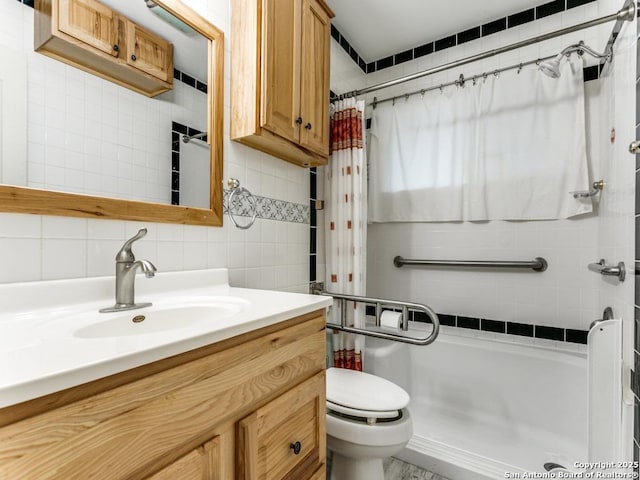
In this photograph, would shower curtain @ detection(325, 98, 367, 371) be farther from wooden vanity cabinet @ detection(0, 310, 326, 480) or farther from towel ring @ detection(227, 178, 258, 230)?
wooden vanity cabinet @ detection(0, 310, 326, 480)

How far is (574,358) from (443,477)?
0.94 m

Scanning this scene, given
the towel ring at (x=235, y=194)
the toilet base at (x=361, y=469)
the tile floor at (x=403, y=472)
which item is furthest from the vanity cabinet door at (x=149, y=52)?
the tile floor at (x=403, y=472)

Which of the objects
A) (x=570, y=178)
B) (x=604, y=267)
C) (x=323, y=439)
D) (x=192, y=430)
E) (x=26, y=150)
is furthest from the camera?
(x=570, y=178)

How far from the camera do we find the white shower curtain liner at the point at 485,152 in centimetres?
181

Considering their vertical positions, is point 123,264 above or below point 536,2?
below

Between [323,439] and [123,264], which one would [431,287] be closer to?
[323,439]

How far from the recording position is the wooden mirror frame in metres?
0.76

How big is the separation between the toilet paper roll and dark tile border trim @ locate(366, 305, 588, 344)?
0.76m

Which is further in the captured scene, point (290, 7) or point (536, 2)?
point (536, 2)

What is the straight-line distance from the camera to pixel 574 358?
65.7 inches

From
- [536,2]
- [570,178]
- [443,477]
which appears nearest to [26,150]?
[443,477]

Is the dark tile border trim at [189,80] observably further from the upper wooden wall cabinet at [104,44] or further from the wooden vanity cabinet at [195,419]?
the wooden vanity cabinet at [195,419]

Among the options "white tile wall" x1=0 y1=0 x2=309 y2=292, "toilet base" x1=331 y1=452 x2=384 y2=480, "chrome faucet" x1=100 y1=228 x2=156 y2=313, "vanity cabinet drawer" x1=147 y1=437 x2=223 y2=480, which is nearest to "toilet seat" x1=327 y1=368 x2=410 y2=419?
"toilet base" x1=331 y1=452 x2=384 y2=480

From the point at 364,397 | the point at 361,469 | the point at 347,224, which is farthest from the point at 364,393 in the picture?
the point at 347,224
